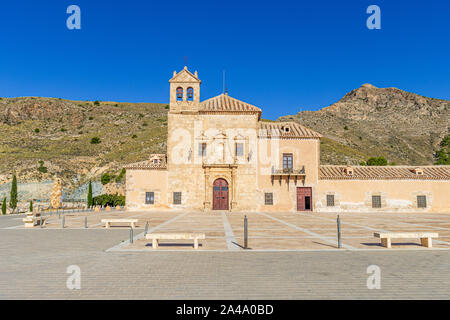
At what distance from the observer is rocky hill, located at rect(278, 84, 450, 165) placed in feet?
275

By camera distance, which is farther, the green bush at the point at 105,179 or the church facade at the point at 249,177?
the green bush at the point at 105,179

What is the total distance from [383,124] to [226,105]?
8711 centimetres

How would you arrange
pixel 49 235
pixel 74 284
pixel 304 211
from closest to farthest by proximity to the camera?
pixel 74 284, pixel 49 235, pixel 304 211

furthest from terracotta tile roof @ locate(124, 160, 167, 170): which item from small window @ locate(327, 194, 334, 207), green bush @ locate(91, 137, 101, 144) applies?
green bush @ locate(91, 137, 101, 144)

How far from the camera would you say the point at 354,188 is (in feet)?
105

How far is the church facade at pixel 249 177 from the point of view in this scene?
1257 inches

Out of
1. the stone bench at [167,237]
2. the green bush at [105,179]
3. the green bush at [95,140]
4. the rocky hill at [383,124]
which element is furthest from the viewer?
the rocky hill at [383,124]

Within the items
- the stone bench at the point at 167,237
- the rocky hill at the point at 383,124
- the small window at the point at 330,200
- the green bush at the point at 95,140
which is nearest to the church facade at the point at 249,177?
the small window at the point at 330,200

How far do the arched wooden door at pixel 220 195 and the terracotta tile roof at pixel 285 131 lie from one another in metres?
6.32

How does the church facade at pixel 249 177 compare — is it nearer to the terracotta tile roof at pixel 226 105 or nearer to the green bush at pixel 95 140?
the terracotta tile roof at pixel 226 105

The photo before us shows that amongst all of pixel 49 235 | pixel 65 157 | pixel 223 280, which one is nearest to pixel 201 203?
pixel 49 235

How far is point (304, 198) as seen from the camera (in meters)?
32.2
